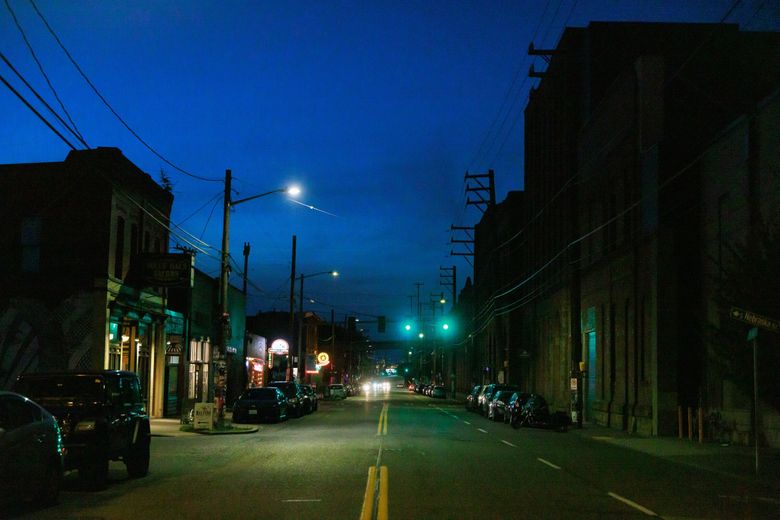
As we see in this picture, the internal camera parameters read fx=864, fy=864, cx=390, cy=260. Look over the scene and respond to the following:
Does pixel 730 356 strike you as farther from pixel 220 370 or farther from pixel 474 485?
pixel 220 370

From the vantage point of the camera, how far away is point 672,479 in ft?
54.8

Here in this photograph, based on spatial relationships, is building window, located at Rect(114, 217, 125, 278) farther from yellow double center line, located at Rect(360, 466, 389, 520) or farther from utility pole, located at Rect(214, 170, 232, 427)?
yellow double center line, located at Rect(360, 466, 389, 520)

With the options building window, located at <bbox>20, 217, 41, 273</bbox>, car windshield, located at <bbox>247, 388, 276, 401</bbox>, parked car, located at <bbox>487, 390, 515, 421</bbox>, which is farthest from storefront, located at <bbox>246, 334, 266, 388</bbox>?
building window, located at <bbox>20, 217, 41, 273</bbox>

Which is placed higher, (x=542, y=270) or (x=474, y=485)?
(x=542, y=270)

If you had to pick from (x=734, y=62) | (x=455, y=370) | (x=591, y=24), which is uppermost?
(x=591, y=24)

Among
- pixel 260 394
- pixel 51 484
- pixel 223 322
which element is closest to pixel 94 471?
pixel 51 484

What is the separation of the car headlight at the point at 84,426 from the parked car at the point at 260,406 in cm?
2093

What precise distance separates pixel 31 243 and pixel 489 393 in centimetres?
2422

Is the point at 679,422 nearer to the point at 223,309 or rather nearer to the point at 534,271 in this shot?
the point at 223,309

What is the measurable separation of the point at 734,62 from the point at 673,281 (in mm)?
12339

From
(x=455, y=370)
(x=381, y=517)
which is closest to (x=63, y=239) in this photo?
(x=381, y=517)

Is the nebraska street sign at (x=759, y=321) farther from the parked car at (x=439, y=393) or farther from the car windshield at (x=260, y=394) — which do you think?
the parked car at (x=439, y=393)

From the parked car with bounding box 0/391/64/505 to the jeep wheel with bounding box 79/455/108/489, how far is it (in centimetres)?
151

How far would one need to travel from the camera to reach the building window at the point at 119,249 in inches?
1204
